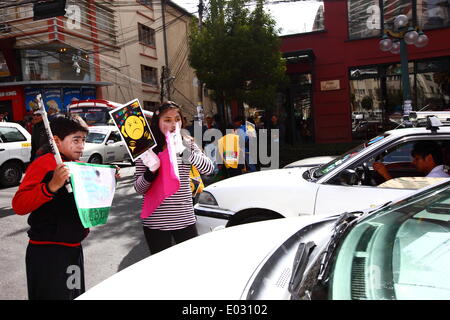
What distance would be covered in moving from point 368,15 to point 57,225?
16488 millimetres

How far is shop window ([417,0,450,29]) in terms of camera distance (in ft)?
49.0

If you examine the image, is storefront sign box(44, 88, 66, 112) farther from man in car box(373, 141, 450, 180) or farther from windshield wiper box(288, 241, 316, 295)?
windshield wiper box(288, 241, 316, 295)

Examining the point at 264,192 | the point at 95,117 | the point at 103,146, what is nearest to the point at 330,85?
the point at 103,146

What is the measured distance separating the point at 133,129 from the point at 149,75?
80.4 feet

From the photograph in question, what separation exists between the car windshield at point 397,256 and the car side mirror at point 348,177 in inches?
55.6

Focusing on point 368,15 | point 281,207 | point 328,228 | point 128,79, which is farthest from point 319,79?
point 328,228

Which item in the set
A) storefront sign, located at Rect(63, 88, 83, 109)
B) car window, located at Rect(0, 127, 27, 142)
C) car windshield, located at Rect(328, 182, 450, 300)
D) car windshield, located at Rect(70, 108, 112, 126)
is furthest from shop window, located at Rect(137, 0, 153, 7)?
car windshield, located at Rect(328, 182, 450, 300)

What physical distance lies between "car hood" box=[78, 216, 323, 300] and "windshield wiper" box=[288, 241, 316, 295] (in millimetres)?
162

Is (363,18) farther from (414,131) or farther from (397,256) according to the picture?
(397,256)

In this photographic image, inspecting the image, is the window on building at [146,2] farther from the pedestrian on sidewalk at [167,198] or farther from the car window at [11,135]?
the pedestrian on sidewalk at [167,198]
